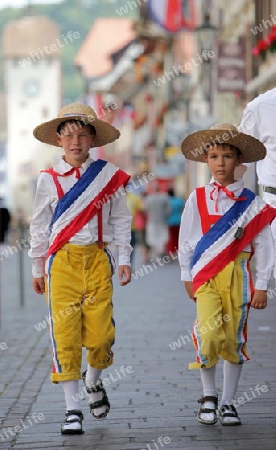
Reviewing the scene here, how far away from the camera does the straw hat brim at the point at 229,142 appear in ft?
23.3

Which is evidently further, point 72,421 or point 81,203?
point 81,203

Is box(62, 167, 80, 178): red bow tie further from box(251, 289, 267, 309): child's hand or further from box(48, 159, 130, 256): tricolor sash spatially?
box(251, 289, 267, 309): child's hand

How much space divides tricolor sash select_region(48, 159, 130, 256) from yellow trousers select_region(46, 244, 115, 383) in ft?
0.25

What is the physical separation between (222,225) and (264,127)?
865 millimetres

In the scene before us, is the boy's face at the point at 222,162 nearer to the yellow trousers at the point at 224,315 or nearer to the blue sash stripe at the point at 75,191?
the yellow trousers at the point at 224,315

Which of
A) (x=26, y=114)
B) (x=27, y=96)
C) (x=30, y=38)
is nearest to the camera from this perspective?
(x=26, y=114)

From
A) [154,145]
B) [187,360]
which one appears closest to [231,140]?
[187,360]

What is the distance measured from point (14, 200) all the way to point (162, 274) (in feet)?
378

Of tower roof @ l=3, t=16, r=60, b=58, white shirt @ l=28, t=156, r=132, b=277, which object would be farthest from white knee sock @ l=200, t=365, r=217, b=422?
tower roof @ l=3, t=16, r=60, b=58

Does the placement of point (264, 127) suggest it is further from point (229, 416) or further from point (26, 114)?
point (26, 114)

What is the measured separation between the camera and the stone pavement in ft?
22.0

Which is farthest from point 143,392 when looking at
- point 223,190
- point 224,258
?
point 223,190

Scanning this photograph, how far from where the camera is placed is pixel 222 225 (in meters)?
7.06

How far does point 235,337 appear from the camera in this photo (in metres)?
6.99
